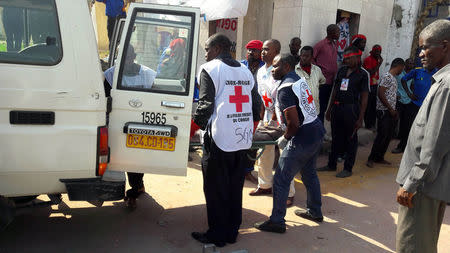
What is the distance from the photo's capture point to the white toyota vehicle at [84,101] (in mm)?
2758

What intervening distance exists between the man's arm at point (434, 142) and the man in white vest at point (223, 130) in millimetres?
1470

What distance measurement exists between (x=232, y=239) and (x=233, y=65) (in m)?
1.60

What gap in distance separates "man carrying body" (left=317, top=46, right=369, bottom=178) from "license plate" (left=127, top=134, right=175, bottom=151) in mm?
3392

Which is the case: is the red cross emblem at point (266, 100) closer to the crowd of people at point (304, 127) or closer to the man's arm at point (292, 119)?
the crowd of people at point (304, 127)

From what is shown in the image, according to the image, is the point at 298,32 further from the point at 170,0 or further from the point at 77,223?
the point at 77,223

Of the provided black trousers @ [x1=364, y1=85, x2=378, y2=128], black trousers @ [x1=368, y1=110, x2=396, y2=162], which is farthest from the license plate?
black trousers @ [x1=364, y1=85, x2=378, y2=128]

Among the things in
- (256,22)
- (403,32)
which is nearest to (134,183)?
(256,22)

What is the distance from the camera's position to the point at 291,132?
145 inches

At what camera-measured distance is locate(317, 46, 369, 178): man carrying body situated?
5672 millimetres

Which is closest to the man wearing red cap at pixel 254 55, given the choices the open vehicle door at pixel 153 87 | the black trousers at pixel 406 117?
the open vehicle door at pixel 153 87

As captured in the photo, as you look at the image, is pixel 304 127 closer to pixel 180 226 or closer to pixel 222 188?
pixel 222 188

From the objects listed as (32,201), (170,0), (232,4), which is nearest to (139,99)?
(32,201)

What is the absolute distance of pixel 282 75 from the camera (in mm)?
3846

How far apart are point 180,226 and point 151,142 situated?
118cm
